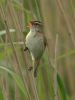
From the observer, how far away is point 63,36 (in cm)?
255

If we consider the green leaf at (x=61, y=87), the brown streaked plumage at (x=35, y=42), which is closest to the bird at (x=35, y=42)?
the brown streaked plumage at (x=35, y=42)

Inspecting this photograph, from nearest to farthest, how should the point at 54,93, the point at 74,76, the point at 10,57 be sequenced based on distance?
the point at 54,93, the point at 10,57, the point at 74,76

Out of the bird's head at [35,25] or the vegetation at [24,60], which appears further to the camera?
the bird's head at [35,25]

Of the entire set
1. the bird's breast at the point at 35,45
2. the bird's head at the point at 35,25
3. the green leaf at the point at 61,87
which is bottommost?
the green leaf at the point at 61,87

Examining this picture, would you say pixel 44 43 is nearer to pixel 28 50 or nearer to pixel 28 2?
pixel 28 50

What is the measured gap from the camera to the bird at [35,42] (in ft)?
5.73

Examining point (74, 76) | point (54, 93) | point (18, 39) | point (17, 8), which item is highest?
point (17, 8)

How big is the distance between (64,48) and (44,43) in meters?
0.77

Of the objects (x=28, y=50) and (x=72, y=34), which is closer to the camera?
(x=28, y=50)

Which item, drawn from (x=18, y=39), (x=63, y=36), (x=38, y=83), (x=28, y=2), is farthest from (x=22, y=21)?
(x=63, y=36)

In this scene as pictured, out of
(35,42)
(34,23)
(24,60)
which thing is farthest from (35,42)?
(24,60)

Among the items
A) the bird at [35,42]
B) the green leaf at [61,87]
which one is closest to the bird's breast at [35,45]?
the bird at [35,42]

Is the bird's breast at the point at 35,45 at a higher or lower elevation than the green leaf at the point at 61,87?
higher

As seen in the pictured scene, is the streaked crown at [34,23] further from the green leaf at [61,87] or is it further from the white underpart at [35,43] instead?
the green leaf at [61,87]
